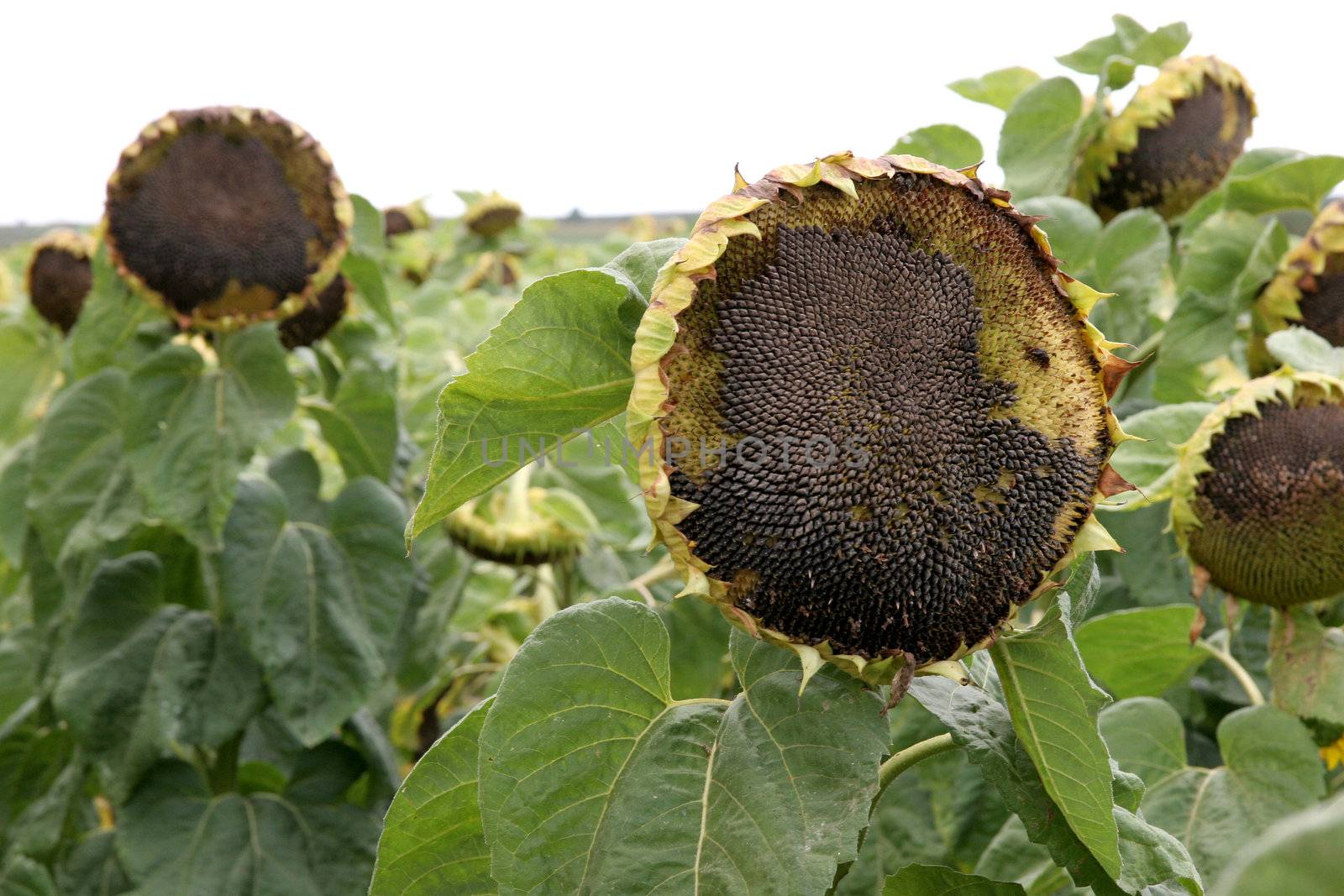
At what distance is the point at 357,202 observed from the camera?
7.49 feet

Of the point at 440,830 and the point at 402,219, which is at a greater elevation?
the point at 440,830

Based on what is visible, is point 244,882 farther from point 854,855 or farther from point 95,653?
point 854,855

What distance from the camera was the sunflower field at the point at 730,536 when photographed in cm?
84

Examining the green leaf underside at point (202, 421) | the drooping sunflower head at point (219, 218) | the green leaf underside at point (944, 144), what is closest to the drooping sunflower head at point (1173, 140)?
the green leaf underside at point (944, 144)

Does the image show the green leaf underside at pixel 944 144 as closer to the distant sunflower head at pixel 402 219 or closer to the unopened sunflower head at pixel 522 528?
the unopened sunflower head at pixel 522 528

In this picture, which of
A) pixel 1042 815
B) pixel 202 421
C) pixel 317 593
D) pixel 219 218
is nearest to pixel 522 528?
pixel 317 593

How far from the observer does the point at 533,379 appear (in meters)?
0.91

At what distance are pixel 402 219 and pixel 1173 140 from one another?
16.1 ft

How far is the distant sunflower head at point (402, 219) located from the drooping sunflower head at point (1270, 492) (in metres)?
5.42

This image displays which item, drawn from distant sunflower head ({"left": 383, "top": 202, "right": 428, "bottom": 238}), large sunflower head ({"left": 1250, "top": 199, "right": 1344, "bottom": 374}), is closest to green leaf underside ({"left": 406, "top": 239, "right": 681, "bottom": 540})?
large sunflower head ({"left": 1250, "top": 199, "right": 1344, "bottom": 374})

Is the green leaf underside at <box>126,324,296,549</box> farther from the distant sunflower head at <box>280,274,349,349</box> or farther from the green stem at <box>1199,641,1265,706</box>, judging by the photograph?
the green stem at <box>1199,641,1265,706</box>

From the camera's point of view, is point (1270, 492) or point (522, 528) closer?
point (1270, 492)

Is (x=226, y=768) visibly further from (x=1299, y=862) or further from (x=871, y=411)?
(x=1299, y=862)

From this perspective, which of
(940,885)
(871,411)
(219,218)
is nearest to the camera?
(871,411)
